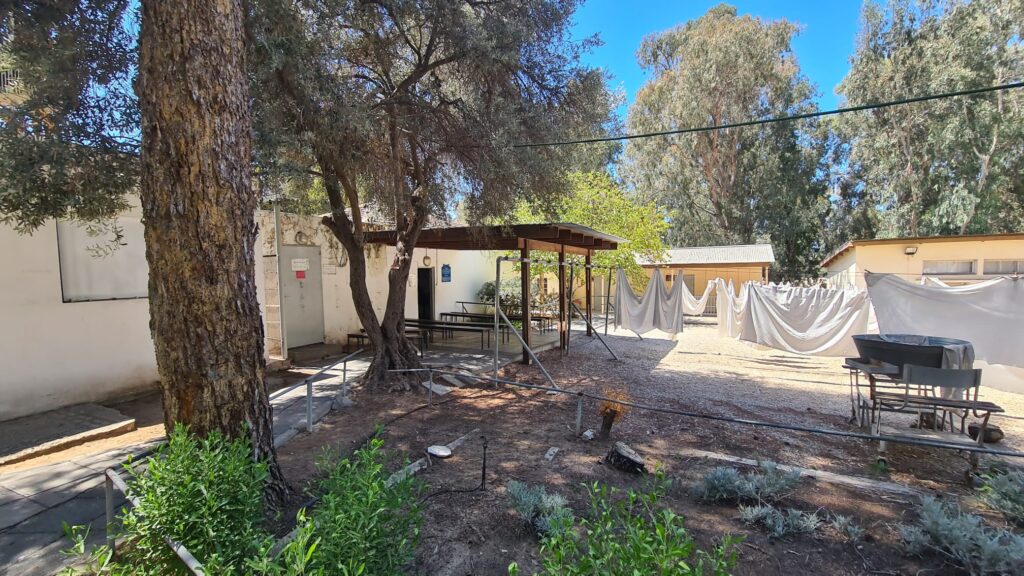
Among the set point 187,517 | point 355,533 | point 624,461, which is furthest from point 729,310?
point 187,517

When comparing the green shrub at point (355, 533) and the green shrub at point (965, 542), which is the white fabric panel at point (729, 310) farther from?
the green shrub at point (355, 533)

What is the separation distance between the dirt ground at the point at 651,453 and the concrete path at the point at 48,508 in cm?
126

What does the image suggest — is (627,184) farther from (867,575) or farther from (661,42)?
(867,575)

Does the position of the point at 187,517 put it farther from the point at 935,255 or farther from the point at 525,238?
the point at 935,255

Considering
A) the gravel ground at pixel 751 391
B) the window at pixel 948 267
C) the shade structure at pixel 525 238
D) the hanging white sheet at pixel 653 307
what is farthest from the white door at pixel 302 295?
the window at pixel 948 267

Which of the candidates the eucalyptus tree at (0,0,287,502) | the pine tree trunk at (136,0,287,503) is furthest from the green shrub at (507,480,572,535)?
the pine tree trunk at (136,0,287,503)

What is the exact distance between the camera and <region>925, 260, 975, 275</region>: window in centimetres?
1212

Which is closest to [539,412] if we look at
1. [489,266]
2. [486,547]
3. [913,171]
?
[486,547]

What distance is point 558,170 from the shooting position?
751cm

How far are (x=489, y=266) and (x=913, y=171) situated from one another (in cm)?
1956

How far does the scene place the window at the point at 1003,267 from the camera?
1180 cm

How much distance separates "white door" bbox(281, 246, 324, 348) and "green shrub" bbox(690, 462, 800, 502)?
888 centimetres

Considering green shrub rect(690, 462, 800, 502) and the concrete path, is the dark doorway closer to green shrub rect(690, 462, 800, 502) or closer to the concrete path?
the concrete path

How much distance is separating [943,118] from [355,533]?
2667 cm
